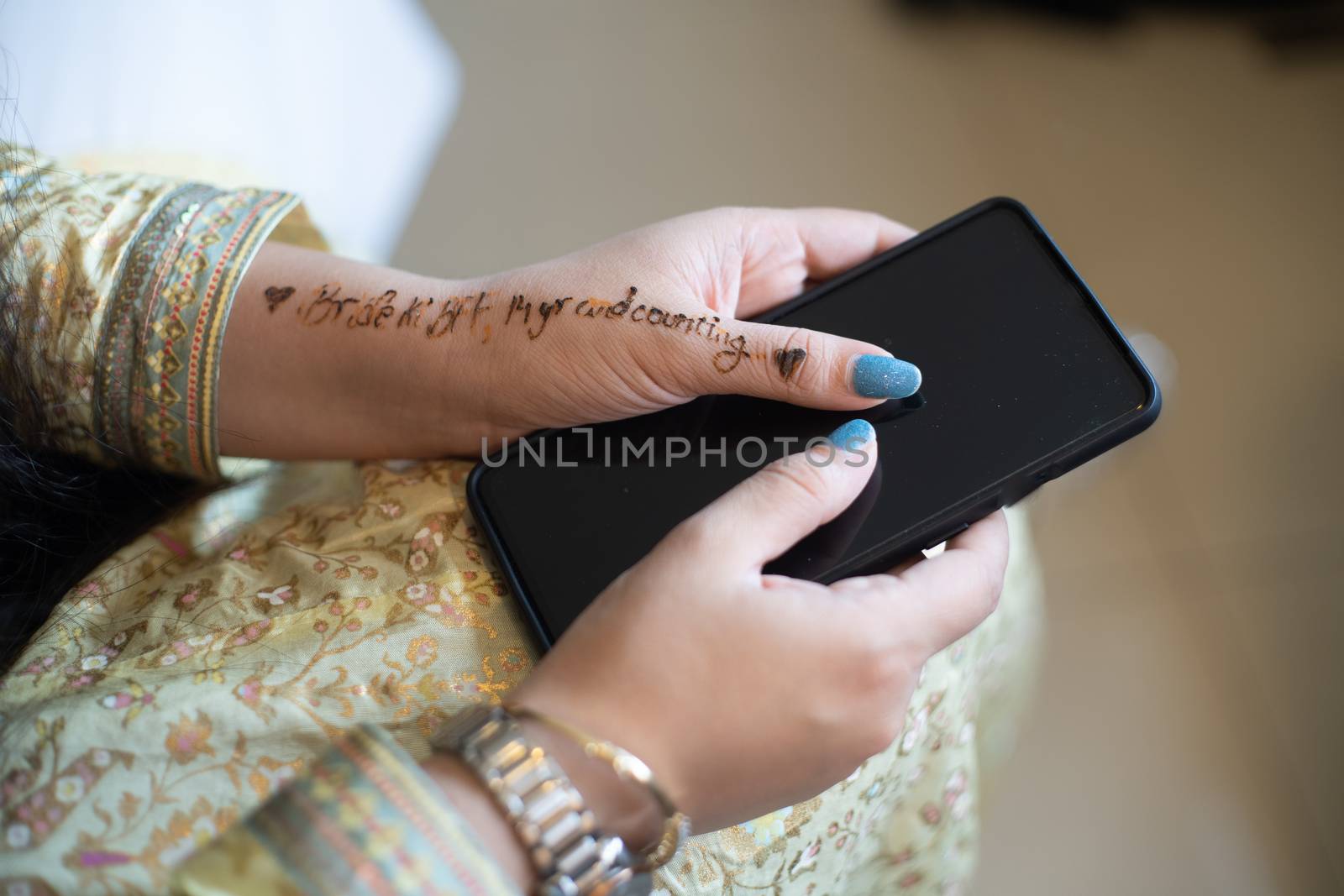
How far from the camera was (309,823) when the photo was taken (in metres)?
0.37

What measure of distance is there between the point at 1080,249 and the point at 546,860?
115 centimetres

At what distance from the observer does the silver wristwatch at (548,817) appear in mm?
399

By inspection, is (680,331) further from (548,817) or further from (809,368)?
(548,817)

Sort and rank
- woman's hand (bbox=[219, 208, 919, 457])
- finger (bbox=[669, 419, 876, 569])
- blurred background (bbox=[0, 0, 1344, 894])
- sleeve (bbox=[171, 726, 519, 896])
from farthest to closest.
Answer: blurred background (bbox=[0, 0, 1344, 894]), woman's hand (bbox=[219, 208, 919, 457]), finger (bbox=[669, 419, 876, 569]), sleeve (bbox=[171, 726, 519, 896])

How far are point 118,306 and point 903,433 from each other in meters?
0.53

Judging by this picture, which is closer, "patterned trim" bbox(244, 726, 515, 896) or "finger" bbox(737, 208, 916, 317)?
"patterned trim" bbox(244, 726, 515, 896)

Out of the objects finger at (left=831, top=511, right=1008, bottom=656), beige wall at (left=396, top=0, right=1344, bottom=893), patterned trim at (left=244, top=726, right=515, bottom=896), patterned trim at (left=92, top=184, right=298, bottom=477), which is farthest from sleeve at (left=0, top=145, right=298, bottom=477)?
beige wall at (left=396, top=0, right=1344, bottom=893)

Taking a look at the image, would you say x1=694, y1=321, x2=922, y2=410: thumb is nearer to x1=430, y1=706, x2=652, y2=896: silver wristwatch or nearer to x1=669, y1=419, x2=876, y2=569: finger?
x1=669, y1=419, x2=876, y2=569: finger

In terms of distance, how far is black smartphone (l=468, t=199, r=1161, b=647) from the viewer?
54 cm

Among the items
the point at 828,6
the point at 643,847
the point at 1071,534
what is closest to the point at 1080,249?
the point at 1071,534

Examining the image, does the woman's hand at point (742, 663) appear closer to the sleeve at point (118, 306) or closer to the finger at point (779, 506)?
the finger at point (779, 506)

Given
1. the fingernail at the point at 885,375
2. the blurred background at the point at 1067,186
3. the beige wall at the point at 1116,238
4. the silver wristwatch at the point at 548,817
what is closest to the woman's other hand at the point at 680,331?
the fingernail at the point at 885,375

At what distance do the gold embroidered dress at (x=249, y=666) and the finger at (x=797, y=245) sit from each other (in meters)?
0.25

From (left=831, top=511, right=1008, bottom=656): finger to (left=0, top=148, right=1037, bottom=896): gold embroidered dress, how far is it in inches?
5.1
